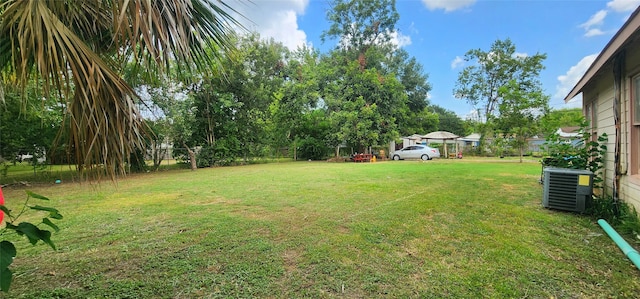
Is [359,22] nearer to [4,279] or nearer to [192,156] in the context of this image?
[192,156]

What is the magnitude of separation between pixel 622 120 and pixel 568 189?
108cm

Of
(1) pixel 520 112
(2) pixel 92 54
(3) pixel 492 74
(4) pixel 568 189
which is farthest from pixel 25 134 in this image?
(3) pixel 492 74

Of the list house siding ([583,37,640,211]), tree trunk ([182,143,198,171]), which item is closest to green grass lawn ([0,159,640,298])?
house siding ([583,37,640,211])

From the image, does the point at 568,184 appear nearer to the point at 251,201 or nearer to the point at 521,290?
the point at 521,290

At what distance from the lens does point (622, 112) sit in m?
3.51

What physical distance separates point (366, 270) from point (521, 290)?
1.11 metres

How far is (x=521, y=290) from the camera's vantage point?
197 centimetres

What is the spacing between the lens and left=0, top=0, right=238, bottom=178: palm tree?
1487mm

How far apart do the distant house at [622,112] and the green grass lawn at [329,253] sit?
708mm

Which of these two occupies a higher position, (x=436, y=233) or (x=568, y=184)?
(x=568, y=184)

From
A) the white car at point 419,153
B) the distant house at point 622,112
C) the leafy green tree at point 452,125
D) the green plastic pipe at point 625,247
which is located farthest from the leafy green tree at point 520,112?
the leafy green tree at point 452,125

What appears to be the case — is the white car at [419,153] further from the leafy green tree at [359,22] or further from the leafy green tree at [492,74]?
the leafy green tree at [359,22]

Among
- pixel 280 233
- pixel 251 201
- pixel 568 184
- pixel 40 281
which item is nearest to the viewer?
pixel 40 281

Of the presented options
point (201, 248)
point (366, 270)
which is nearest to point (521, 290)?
point (366, 270)
